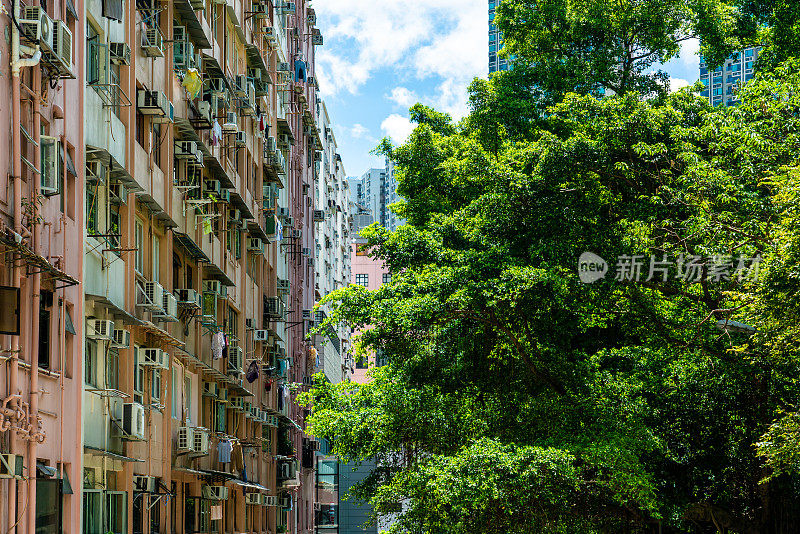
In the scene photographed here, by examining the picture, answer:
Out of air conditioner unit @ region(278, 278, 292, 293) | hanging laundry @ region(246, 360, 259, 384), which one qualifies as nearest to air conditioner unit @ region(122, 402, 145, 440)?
hanging laundry @ region(246, 360, 259, 384)

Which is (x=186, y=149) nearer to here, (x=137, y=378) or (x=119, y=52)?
(x=119, y=52)

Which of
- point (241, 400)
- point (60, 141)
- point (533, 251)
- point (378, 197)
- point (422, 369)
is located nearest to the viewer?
point (60, 141)

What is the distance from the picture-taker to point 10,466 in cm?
830

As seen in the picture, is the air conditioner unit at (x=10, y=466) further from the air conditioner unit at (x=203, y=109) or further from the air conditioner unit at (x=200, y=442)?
the air conditioner unit at (x=203, y=109)

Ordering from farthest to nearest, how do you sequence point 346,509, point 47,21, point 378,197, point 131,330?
point 378,197 < point 346,509 < point 131,330 < point 47,21

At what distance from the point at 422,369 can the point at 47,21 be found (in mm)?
9590

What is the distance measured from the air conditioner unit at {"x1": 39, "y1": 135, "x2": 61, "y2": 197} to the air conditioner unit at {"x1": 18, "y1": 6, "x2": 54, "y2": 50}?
2.84 feet

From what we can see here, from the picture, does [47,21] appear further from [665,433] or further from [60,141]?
[665,433]

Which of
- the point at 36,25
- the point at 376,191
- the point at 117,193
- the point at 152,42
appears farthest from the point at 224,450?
the point at 376,191

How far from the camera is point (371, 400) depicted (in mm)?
17938

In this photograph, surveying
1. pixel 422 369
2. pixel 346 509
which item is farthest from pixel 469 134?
pixel 346 509

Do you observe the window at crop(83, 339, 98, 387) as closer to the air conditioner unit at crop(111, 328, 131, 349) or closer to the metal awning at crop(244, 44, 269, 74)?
the air conditioner unit at crop(111, 328, 131, 349)

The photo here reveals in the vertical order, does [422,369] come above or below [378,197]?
below

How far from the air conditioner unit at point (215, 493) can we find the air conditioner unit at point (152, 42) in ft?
22.8
